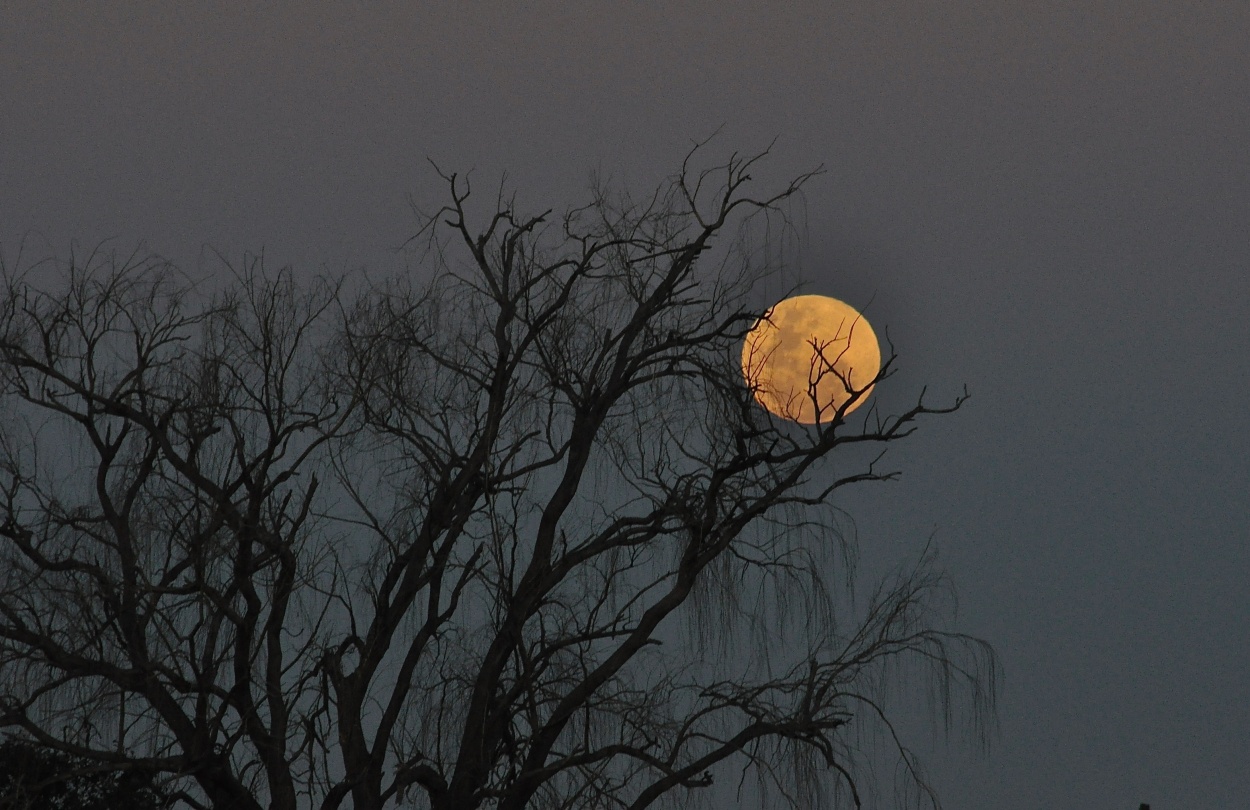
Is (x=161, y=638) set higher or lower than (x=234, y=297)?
lower

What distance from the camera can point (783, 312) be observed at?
30.9 ft

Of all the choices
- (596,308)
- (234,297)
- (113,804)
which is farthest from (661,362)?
(113,804)

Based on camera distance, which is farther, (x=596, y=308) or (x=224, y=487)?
(x=596, y=308)

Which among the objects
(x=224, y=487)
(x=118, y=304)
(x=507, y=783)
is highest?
(x=118, y=304)

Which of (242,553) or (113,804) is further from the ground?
(242,553)

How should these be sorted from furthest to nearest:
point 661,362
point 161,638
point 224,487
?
point 661,362 < point 224,487 < point 161,638

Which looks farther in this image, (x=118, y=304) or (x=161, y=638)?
(x=118, y=304)

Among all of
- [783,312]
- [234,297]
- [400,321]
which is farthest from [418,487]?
[783,312]

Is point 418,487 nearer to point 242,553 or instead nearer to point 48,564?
point 242,553

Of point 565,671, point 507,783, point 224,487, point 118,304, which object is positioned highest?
point 118,304

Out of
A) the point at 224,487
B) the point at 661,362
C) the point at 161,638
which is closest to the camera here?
the point at 161,638

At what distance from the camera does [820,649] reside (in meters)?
8.62

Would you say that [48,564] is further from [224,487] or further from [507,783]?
[507,783]

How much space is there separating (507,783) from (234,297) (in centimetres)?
355
